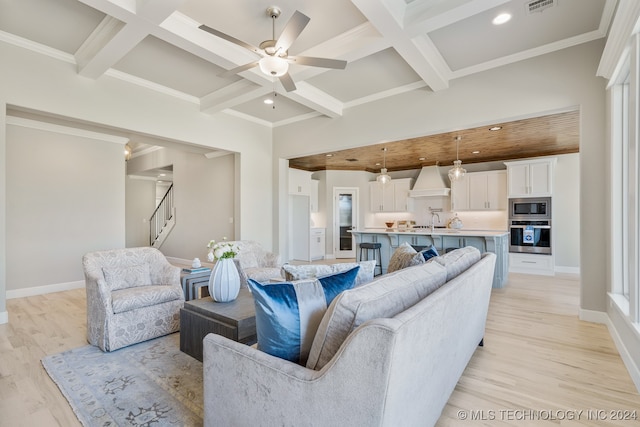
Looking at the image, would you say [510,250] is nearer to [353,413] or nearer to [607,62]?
[607,62]

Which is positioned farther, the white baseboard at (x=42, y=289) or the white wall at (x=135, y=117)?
the white baseboard at (x=42, y=289)

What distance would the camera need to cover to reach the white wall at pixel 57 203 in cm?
479

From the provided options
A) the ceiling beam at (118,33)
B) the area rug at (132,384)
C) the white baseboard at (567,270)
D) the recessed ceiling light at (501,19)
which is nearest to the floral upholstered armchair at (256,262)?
the area rug at (132,384)

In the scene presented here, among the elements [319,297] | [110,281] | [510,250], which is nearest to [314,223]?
[510,250]

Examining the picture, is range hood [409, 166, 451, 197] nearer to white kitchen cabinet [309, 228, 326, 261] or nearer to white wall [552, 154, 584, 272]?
white wall [552, 154, 584, 272]

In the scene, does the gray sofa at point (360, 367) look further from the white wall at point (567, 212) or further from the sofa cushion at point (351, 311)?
the white wall at point (567, 212)

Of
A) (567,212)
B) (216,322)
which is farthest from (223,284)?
(567,212)

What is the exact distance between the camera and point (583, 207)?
357 cm

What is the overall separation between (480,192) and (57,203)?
863cm

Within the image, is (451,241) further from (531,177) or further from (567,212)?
(567,212)

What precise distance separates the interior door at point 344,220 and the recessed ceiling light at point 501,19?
6242 mm

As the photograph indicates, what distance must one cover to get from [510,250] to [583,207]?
381 centimetres

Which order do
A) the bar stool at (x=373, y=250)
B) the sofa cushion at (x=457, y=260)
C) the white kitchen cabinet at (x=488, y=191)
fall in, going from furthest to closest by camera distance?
the white kitchen cabinet at (x=488, y=191)
the bar stool at (x=373, y=250)
the sofa cushion at (x=457, y=260)

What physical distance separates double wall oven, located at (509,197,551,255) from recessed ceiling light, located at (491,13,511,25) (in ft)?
15.9
